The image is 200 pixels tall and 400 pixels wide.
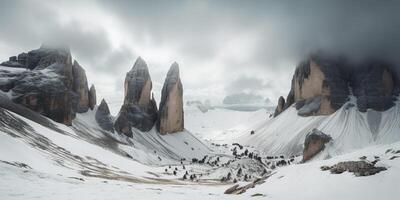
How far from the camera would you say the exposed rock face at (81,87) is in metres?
166

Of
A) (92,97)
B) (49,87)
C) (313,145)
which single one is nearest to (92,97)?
(92,97)

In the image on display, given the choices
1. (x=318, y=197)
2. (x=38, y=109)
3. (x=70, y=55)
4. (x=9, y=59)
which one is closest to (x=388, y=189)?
(x=318, y=197)

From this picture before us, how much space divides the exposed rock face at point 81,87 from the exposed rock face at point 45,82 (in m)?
3.36

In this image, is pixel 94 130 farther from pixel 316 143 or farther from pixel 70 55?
pixel 316 143

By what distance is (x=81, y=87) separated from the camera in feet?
555

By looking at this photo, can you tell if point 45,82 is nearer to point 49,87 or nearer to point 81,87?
point 49,87

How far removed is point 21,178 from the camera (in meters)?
26.0

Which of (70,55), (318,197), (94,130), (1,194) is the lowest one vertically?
(318,197)

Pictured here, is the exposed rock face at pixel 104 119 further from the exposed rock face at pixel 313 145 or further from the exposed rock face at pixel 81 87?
the exposed rock face at pixel 313 145

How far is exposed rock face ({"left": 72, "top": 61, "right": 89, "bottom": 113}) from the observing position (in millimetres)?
166250

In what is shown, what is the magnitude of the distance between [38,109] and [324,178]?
12758 cm

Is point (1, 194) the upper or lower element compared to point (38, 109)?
lower

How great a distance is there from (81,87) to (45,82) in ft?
117

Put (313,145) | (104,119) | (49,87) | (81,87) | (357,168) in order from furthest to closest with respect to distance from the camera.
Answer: (81,87) → (104,119) → (49,87) → (313,145) → (357,168)
